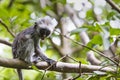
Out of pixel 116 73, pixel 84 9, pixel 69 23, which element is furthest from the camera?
pixel 69 23

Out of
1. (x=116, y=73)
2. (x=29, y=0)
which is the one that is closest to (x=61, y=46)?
(x=29, y=0)

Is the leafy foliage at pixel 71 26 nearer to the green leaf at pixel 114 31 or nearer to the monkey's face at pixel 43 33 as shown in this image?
the green leaf at pixel 114 31

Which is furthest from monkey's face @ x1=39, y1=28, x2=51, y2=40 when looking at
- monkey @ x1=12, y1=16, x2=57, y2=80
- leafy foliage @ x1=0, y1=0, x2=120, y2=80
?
leafy foliage @ x1=0, y1=0, x2=120, y2=80

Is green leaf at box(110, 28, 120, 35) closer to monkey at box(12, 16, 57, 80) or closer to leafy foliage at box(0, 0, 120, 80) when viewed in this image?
leafy foliage at box(0, 0, 120, 80)

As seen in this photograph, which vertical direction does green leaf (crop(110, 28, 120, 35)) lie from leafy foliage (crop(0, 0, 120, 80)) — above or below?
above

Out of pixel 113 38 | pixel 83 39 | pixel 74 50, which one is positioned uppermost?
pixel 113 38

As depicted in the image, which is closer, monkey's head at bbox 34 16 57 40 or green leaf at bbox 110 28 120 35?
green leaf at bbox 110 28 120 35

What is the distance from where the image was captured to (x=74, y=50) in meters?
4.39

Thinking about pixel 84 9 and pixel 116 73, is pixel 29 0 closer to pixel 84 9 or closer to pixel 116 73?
pixel 84 9

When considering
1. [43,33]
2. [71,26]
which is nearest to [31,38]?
[43,33]

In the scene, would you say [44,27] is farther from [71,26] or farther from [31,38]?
[71,26]

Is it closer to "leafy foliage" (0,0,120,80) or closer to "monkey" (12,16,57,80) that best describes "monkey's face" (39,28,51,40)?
"monkey" (12,16,57,80)

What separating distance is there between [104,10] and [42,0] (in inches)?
30.9

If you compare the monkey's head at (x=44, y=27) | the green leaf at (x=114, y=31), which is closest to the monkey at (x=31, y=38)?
the monkey's head at (x=44, y=27)
